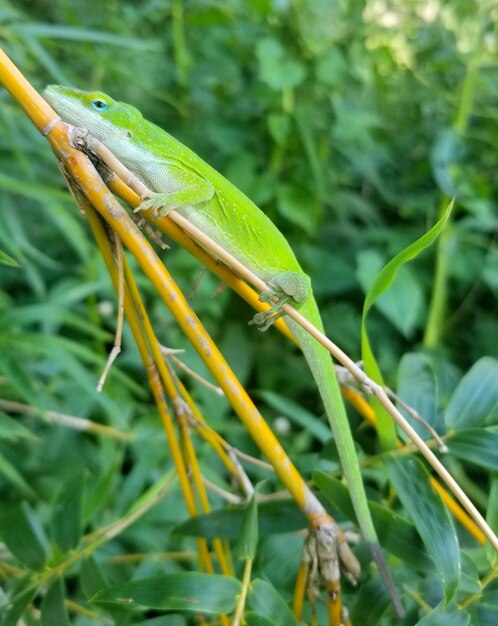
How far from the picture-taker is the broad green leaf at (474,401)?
2.90 ft

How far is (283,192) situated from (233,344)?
0.62 m

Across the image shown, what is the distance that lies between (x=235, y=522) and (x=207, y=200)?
21.1 inches

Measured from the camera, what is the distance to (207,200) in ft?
3.46

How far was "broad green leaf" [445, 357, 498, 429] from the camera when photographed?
0.88m

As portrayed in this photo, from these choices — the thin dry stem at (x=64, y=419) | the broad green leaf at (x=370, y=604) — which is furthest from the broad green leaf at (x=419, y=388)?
the thin dry stem at (x=64, y=419)

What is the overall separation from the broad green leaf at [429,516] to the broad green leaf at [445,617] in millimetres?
42

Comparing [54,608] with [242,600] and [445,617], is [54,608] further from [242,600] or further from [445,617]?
[445,617]

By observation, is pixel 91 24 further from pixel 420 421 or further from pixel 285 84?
pixel 420 421

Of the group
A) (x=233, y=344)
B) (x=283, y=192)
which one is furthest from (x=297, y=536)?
(x=283, y=192)

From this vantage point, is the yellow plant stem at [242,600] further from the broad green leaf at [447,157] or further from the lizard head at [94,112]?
the broad green leaf at [447,157]

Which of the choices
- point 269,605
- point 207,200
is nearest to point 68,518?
point 269,605

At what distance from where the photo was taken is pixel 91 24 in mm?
2506

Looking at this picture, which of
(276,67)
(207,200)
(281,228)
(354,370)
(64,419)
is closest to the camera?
(354,370)

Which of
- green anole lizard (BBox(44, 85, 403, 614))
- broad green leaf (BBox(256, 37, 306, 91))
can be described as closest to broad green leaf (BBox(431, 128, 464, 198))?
broad green leaf (BBox(256, 37, 306, 91))
